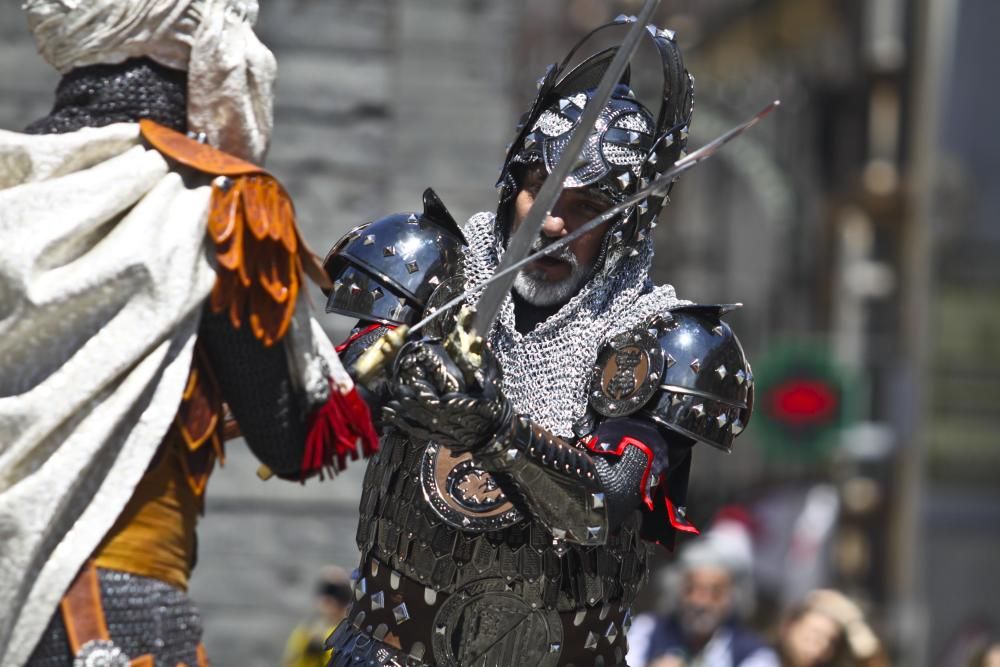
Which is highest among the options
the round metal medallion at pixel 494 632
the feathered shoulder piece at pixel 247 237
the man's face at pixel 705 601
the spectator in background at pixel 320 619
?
the feathered shoulder piece at pixel 247 237

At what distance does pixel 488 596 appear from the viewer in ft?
13.8

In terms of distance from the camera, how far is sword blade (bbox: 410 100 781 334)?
12.5 feet

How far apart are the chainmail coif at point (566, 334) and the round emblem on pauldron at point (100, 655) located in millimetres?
1173

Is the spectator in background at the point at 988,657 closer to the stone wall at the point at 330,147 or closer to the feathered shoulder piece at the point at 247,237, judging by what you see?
the stone wall at the point at 330,147

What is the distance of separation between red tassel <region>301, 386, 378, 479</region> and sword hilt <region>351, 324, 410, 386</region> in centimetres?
4

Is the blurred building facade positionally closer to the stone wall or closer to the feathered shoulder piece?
the stone wall

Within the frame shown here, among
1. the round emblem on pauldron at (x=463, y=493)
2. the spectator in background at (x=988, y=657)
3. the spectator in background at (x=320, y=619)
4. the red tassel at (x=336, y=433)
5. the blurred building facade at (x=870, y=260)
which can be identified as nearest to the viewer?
the red tassel at (x=336, y=433)

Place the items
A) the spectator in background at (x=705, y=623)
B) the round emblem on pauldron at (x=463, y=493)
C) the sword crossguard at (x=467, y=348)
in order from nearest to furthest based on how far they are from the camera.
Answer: the sword crossguard at (x=467, y=348), the round emblem on pauldron at (x=463, y=493), the spectator in background at (x=705, y=623)

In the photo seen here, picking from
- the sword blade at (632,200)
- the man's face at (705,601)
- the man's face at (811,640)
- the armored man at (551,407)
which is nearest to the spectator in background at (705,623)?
the man's face at (705,601)

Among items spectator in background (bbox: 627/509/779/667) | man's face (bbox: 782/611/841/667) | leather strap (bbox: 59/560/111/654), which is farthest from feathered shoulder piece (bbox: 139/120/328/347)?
man's face (bbox: 782/611/841/667)

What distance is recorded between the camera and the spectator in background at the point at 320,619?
7.10 m

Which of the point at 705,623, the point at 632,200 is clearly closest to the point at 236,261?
the point at 632,200

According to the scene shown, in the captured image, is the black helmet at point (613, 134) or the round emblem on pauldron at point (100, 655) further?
the black helmet at point (613, 134)

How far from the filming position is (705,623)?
7516 mm
